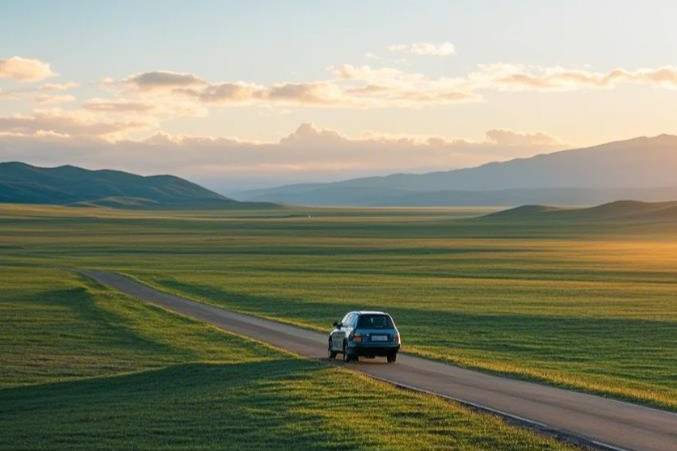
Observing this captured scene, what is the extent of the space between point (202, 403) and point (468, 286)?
53219 mm

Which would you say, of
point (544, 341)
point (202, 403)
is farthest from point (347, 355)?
point (544, 341)

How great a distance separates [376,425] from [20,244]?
133 m

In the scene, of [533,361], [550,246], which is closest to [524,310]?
[533,361]

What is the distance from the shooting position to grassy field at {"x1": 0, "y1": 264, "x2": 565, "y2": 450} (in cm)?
2141

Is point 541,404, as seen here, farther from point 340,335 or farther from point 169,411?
point 340,335

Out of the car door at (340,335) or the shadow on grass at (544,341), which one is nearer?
the shadow on grass at (544,341)

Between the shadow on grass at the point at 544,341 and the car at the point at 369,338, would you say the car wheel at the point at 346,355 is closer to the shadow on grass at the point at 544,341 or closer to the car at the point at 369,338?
the car at the point at 369,338

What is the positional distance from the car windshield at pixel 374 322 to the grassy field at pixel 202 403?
2591 millimetres

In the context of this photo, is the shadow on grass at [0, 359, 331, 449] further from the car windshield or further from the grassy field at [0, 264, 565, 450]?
the car windshield

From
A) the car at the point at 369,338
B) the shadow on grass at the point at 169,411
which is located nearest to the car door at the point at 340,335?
the car at the point at 369,338

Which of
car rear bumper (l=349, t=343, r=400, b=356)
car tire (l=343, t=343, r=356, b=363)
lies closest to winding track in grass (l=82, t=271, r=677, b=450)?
car rear bumper (l=349, t=343, r=400, b=356)

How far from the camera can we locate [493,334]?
4847 centimetres

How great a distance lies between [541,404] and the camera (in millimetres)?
26203

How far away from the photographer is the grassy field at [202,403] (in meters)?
21.4
